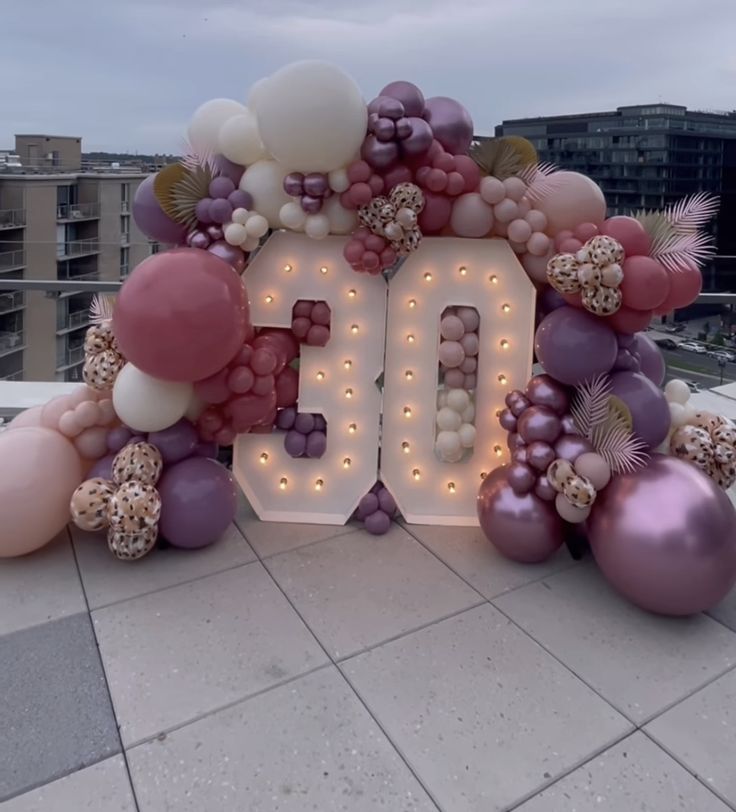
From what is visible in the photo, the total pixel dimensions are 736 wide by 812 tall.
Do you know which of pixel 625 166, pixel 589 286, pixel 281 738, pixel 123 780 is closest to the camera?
pixel 123 780

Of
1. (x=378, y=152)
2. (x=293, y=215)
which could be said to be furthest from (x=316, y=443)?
(x=378, y=152)

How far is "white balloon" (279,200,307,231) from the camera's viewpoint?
240cm

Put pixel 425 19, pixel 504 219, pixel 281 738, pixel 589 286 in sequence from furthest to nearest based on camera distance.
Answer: pixel 425 19, pixel 504 219, pixel 589 286, pixel 281 738

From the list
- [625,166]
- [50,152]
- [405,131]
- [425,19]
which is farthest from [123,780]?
[625,166]

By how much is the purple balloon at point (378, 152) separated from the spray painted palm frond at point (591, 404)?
1087 mm

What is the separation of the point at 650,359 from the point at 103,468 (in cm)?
230

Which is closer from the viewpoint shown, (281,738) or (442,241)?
(281,738)

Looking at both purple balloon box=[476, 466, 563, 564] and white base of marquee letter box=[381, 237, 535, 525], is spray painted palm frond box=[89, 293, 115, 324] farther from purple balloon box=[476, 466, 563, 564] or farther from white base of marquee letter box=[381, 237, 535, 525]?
Answer: purple balloon box=[476, 466, 563, 564]

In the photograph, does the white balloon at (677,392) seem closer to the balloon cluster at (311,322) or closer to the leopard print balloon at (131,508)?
the balloon cluster at (311,322)

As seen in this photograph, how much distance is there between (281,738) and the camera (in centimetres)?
163

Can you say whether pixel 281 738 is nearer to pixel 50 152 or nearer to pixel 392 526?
pixel 392 526

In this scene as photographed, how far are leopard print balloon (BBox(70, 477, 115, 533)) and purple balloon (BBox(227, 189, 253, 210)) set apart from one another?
1.16 meters

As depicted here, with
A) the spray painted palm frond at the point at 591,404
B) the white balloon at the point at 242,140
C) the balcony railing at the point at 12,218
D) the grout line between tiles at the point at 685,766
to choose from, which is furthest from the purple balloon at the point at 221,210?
the balcony railing at the point at 12,218

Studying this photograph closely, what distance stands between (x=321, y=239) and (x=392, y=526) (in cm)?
125
